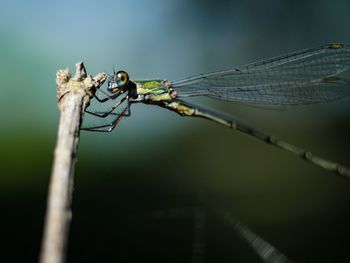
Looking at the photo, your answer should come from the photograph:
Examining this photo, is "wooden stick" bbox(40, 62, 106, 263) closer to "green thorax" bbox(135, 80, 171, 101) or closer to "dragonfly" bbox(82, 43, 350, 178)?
"green thorax" bbox(135, 80, 171, 101)

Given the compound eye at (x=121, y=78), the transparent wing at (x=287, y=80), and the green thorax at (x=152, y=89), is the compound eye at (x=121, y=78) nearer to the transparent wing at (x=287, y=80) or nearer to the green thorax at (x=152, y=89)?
the green thorax at (x=152, y=89)

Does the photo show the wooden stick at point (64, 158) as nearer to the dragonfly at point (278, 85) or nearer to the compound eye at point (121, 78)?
the compound eye at point (121, 78)

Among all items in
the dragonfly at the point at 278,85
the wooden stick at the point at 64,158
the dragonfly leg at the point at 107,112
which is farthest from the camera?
the dragonfly at the point at 278,85

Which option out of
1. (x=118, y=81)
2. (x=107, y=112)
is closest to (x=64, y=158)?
(x=107, y=112)

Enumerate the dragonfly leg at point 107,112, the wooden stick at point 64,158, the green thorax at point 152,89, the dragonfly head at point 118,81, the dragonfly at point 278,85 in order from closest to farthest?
the wooden stick at point 64,158, the dragonfly leg at point 107,112, the dragonfly head at point 118,81, the green thorax at point 152,89, the dragonfly at point 278,85

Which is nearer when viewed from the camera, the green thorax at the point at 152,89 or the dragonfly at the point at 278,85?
the green thorax at the point at 152,89

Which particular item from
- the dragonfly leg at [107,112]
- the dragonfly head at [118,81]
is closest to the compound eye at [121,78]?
the dragonfly head at [118,81]

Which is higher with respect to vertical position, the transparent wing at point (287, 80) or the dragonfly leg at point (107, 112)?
the transparent wing at point (287, 80)

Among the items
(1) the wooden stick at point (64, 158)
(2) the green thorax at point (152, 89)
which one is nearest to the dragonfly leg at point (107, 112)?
(2) the green thorax at point (152, 89)
